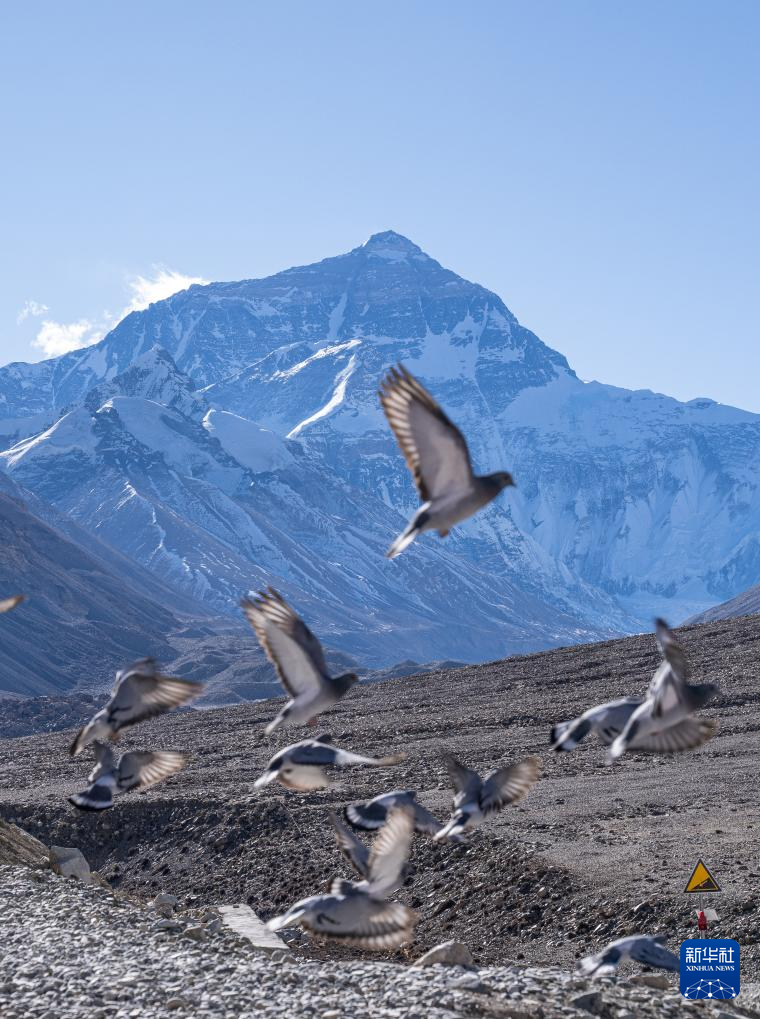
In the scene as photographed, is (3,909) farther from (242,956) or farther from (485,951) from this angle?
(485,951)

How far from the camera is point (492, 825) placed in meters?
29.8

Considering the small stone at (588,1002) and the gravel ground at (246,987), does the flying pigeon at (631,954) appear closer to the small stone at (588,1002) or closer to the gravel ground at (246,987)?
the gravel ground at (246,987)

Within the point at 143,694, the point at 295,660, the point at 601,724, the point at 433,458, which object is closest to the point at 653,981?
the point at 601,724

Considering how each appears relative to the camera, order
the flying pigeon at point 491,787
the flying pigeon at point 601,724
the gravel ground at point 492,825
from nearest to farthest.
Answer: the flying pigeon at point 601,724 < the flying pigeon at point 491,787 < the gravel ground at point 492,825

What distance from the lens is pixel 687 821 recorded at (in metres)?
28.2

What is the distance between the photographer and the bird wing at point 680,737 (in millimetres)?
9891

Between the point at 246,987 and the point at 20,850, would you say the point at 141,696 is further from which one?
the point at 20,850

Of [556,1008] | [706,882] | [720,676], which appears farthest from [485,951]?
[720,676]

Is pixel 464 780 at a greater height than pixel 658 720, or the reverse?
pixel 658 720

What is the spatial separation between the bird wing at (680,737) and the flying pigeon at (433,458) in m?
2.04

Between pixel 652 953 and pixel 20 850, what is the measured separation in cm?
1477

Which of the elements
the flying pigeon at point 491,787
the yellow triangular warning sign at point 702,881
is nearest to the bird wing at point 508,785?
the flying pigeon at point 491,787

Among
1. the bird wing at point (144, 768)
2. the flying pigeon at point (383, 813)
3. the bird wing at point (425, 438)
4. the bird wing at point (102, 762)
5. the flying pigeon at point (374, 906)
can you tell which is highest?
the bird wing at point (425, 438)

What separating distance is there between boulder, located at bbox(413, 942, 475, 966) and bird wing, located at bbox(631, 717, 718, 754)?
7.99 metres
